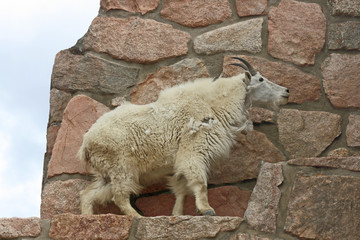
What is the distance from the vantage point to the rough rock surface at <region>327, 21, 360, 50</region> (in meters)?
6.88

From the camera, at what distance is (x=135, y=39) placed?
700cm

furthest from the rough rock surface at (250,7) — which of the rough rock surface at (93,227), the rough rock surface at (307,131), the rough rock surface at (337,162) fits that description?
the rough rock surface at (93,227)

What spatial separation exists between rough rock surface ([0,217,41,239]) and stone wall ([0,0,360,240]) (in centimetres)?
1

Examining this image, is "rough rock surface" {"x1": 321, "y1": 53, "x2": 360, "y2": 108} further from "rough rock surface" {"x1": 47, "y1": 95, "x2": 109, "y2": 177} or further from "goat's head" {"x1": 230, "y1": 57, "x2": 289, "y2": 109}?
"rough rock surface" {"x1": 47, "y1": 95, "x2": 109, "y2": 177}

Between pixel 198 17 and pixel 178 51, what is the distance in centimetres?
46

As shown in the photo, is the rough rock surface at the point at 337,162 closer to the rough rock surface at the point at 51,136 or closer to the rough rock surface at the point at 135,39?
the rough rock surface at the point at 135,39

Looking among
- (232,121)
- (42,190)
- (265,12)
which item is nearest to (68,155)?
(42,190)

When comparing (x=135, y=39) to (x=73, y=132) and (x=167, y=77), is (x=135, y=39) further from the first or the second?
(x=73, y=132)

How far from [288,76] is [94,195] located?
2.26 metres

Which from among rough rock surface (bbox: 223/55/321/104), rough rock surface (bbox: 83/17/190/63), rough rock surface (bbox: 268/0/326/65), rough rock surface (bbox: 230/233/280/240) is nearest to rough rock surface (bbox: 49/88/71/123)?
rough rock surface (bbox: 83/17/190/63)

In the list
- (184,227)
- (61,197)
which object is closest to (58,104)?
(61,197)

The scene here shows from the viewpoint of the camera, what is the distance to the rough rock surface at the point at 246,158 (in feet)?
20.8

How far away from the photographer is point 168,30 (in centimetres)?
703

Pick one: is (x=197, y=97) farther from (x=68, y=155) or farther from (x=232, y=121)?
(x=68, y=155)
